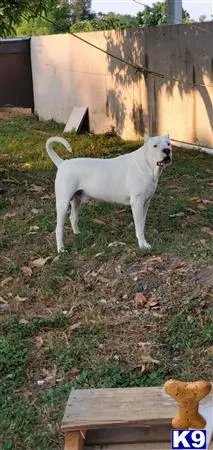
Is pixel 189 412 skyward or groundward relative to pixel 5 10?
groundward

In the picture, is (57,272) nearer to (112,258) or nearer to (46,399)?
(112,258)

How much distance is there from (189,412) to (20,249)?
3.99 m

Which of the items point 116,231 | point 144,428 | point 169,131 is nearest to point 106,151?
point 169,131

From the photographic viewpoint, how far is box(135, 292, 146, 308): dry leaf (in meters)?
4.73

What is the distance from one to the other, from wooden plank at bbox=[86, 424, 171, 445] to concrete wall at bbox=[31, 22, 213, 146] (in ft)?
24.7

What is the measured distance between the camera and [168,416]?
262 cm

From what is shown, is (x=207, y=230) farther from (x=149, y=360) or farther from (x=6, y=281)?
(x=149, y=360)

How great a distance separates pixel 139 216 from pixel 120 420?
313 cm

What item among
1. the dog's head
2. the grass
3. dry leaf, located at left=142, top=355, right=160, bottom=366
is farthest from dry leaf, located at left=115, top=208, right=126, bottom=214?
dry leaf, located at left=142, top=355, right=160, bottom=366

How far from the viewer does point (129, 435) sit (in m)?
2.72

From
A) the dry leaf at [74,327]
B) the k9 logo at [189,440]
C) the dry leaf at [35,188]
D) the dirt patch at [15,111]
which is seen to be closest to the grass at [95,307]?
the dry leaf at [74,327]

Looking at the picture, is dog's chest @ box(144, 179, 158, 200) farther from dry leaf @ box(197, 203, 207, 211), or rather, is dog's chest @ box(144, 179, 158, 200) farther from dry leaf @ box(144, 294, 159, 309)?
dry leaf @ box(197, 203, 207, 211)

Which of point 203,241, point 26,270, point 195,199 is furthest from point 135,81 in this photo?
point 26,270

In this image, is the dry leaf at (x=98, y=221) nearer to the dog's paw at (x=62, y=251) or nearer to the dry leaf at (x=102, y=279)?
the dog's paw at (x=62, y=251)
